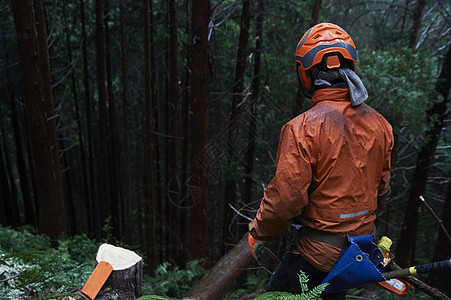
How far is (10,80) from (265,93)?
866cm

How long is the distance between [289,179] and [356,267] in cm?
73

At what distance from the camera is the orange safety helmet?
2.09 m

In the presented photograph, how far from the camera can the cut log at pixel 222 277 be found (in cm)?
364

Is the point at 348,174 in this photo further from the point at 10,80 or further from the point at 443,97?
the point at 10,80

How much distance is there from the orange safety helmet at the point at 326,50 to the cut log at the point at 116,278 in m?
2.12

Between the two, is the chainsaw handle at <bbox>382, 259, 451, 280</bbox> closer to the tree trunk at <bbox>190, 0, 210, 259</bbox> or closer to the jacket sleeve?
the jacket sleeve

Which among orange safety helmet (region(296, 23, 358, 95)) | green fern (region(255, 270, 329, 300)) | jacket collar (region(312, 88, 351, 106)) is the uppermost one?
orange safety helmet (region(296, 23, 358, 95))

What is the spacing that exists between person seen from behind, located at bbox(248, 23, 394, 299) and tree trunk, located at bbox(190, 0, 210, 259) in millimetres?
4025

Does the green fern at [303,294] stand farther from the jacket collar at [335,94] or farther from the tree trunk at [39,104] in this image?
the tree trunk at [39,104]

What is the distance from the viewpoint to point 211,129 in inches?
575

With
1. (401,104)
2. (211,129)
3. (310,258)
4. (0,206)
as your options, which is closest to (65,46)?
(0,206)

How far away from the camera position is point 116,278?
2.27 metres

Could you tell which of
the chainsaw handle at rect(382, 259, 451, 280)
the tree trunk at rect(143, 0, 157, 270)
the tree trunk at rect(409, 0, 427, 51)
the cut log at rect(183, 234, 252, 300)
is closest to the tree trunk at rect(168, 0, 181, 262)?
the tree trunk at rect(143, 0, 157, 270)

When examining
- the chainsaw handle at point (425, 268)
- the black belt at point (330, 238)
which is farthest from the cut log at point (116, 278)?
the chainsaw handle at point (425, 268)
